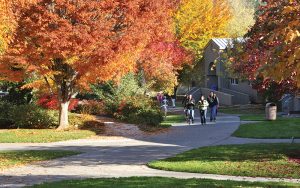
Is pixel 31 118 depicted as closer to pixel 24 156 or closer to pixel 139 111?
pixel 139 111

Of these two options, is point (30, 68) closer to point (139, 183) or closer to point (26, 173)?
point (26, 173)

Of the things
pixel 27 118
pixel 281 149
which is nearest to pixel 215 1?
pixel 27 118

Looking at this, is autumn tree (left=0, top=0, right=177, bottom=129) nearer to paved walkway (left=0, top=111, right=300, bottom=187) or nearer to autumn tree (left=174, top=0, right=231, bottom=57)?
paved walkway (left=0, top=111, right=300, bottom=187)

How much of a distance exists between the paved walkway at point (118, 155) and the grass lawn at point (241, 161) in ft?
1.71

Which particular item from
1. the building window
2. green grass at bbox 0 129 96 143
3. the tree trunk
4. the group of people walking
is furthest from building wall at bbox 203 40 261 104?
green grass at bbox 0 129 96 143

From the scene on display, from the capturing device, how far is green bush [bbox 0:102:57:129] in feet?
74.3

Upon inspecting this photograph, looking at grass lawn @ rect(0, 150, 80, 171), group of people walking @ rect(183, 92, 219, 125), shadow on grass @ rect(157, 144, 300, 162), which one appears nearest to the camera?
grass lawn @ rect(0, 150, 80, 171)

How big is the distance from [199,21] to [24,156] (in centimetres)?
3319

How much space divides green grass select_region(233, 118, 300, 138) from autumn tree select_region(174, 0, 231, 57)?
882 inches

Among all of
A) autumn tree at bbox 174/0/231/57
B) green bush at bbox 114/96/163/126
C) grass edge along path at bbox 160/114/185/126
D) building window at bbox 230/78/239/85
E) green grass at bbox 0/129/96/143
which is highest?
autumn tree at bbox 174/0/231/57

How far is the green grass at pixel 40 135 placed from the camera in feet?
60.3

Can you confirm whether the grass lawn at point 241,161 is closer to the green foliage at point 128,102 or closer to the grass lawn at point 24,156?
the grass lawn at point 24,156

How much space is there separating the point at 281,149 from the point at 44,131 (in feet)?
35.6

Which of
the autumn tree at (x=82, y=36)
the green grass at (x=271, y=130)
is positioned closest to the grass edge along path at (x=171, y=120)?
the green grass at (x=271, y=130)
